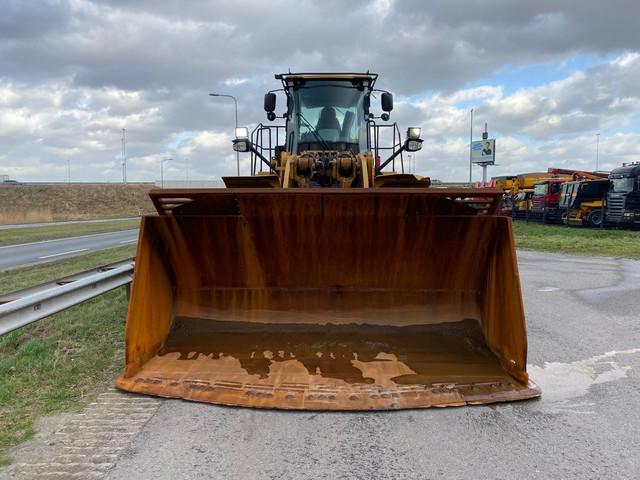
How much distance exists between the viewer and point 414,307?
16.4ft

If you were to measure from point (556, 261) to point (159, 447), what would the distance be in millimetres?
11958

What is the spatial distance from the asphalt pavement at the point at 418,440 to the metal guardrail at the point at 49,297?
1.33 meters

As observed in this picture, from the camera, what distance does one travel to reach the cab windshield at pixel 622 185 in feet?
74.0

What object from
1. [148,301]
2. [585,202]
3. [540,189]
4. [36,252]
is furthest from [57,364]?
[540,189]

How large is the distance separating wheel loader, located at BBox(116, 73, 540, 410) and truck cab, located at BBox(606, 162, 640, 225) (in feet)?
69.1

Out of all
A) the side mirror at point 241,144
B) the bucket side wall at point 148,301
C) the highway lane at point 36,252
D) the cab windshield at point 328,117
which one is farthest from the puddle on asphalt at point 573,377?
the highway lane at point 36,252

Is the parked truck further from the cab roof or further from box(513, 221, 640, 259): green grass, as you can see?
the cab roof

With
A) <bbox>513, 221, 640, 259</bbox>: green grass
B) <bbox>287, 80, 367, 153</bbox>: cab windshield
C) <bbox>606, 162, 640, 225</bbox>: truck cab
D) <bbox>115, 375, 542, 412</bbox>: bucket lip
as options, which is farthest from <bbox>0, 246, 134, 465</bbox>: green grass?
<bbox>606, 162, 640, 225</bbox>: truck cab

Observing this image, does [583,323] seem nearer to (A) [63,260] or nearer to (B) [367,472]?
(B) [367,472]

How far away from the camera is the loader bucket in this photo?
3.99 m

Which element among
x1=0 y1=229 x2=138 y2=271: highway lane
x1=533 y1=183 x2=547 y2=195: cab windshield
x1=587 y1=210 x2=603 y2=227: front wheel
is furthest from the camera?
x1=533 y1=183 x2=547 y2=195: cab windshield

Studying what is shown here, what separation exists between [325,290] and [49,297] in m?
2.42

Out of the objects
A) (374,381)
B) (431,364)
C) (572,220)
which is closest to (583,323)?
(431,364)

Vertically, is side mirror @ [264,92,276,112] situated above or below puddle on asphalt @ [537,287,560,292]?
above
